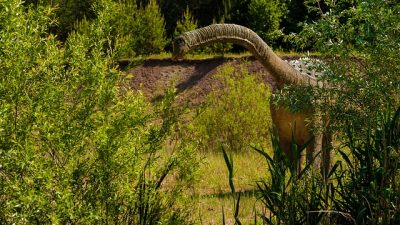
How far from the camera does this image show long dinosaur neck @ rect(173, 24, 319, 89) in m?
5.85

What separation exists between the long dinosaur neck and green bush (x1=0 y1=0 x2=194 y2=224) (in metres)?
0.94

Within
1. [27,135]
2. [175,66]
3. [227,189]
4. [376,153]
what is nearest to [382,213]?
[376,153]

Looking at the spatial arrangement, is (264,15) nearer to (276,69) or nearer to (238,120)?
(238,120)

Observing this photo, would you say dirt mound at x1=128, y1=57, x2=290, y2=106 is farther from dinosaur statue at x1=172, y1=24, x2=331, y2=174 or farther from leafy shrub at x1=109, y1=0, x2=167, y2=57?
dinosaur statue at x1=172, y1=24, x2=331, y2=174

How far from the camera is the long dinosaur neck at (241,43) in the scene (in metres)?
5.85

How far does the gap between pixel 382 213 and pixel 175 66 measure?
1193 centimetres

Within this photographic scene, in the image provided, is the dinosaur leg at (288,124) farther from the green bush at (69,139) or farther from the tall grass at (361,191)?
the tall grass at (361,191)

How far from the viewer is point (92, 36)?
5125 mm

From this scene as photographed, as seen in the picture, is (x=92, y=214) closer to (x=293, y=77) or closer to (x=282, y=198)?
(x=282, y=198)

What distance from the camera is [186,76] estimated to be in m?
15.7

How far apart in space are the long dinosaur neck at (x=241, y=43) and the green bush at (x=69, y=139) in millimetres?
938

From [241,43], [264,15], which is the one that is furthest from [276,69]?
[264,15]

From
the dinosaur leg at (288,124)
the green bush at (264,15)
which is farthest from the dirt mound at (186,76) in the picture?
the dinosaur leg at (288,124)

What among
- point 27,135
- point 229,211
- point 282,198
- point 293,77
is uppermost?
point 293,77
